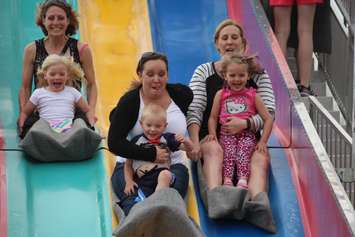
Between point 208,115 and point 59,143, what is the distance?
967 millimetres

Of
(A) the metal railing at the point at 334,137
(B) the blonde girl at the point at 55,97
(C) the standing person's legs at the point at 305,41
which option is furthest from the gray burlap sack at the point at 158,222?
(C) the standing person's legs at the point at 305,41

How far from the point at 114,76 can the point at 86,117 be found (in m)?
0.96

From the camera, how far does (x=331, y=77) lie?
8.18 m

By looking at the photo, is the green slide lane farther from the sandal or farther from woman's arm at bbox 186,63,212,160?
the sandal

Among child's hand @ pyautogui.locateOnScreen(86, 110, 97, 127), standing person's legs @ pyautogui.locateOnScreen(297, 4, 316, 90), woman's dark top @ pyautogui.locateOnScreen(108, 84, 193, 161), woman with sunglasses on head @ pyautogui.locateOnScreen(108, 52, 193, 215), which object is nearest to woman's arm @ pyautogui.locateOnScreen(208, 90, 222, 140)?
woman with sunglasses on head @ pyautogui.locateOnScreen(108, 52, 193, 215)

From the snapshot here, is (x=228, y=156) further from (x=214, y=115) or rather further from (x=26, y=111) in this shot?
(x=26, y=111)

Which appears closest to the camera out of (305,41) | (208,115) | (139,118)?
(139,118)

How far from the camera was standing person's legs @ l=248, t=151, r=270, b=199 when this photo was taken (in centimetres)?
539

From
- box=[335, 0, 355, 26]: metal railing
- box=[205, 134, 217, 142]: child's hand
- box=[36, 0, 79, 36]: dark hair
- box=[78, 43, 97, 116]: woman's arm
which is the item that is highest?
box=[36, 0, 79, 36]: dark hair

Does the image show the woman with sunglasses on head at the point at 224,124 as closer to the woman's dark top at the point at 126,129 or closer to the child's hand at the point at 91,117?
the woman's dark top at the point at 126,129

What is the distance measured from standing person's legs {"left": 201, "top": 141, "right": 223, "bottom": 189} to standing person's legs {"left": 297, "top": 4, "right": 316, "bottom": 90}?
2.02m

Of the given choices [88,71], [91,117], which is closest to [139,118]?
[91,117]

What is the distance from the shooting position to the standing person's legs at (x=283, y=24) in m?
7.59

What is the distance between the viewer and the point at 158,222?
4.71 meters
